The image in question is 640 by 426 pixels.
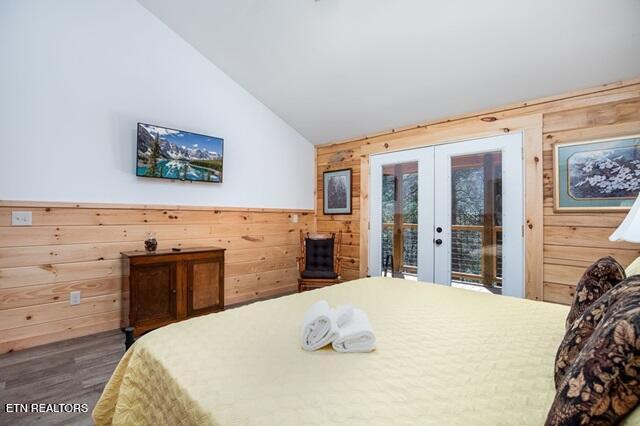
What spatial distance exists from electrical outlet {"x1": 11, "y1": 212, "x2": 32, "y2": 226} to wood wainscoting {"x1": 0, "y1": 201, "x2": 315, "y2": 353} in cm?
3

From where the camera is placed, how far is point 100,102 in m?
3.01

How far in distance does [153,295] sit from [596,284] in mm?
3183

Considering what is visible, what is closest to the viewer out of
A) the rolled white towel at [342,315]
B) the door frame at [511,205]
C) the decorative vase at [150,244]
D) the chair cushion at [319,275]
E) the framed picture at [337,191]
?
the rolled white towel at [342,315]

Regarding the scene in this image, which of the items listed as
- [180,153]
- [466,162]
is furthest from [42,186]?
[466,162]

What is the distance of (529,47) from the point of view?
8.31 feet

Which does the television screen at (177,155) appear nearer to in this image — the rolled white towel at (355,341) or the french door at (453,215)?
the french door at (453,215)

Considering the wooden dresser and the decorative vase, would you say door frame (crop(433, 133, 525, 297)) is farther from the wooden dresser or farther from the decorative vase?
the decorative vase

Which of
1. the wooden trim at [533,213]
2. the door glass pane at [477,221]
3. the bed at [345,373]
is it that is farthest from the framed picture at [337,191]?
the bed at [345,373]

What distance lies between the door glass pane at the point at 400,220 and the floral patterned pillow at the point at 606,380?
3182 millimetres

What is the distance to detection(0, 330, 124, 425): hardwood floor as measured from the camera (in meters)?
1.76

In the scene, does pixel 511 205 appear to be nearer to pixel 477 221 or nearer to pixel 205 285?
pixel 477 221

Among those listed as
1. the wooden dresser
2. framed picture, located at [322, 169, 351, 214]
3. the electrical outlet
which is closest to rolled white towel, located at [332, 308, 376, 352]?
the wooden dresser

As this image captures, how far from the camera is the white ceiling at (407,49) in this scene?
2342mm

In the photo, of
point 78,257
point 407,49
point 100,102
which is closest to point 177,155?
point 100,102
